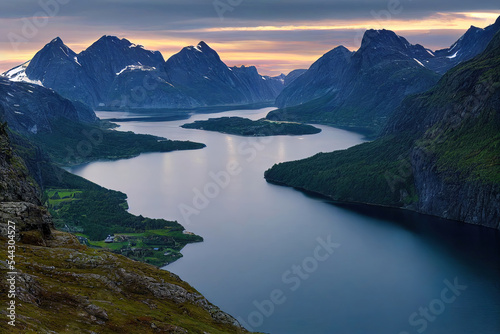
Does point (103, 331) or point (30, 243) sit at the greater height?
point (30, 243)

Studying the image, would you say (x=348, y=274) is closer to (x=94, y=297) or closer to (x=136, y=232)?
(x=136, y=232)

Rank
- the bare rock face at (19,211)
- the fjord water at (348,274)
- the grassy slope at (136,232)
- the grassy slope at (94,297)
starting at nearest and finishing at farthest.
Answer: the grassy slope at (94,297)
the bare rock face at (19,211)
the fjord water at (348,274)
the grassy slope at (136,232)

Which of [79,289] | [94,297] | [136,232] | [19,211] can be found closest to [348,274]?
[136,232]

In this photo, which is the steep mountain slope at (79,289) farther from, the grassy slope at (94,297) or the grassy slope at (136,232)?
the grassy slope at (136,232)

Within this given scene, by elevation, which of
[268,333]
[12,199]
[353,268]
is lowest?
[268,333]

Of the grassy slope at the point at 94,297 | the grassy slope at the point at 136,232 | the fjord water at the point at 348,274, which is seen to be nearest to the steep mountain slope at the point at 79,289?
the grassy slope at the point at 94,297

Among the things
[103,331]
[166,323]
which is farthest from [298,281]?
[103,331]

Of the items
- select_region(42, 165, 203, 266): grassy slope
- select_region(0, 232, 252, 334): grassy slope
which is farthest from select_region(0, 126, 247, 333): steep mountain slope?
select_region(42, 165, 203, 266): grassy slope

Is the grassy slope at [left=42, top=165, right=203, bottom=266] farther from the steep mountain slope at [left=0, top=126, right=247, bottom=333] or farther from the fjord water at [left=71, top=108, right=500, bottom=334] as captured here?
the steep mountain slope at [left=0, top=126, right=247, bottom=333]

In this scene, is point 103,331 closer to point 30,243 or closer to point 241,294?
point 30,243
